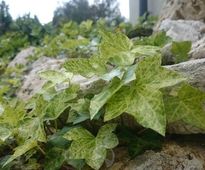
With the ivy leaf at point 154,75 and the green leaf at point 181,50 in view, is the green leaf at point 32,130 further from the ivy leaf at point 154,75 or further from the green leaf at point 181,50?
the green leaf at point 181,50

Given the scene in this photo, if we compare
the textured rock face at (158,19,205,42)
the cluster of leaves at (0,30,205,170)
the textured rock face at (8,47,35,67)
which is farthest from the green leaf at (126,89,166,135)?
the textured rock face at (8,47,35,67)

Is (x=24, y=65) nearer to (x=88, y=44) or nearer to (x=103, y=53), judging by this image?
(x=88, y=44)

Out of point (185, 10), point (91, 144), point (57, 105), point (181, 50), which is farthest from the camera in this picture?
point (185, 10)

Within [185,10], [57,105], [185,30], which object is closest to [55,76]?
[57,105]

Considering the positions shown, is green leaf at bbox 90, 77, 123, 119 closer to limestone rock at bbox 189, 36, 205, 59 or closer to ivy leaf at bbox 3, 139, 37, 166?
ivy leaf at bbox 3, 139, 37, 166

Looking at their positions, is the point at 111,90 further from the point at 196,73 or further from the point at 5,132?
the point at 5,132

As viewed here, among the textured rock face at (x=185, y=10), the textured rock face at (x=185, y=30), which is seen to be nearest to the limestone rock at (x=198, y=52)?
the textured rock face at (x=185, y=30)

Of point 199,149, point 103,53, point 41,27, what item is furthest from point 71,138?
point 41,27
